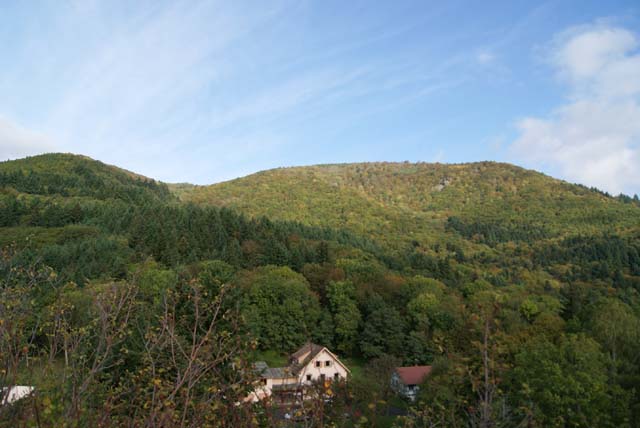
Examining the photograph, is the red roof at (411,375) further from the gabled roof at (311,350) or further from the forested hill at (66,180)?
the forested hill at (66,180)

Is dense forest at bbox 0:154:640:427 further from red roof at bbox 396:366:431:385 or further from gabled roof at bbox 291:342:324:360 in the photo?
red roof at bbox 396:366:431:385

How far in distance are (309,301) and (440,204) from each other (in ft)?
460

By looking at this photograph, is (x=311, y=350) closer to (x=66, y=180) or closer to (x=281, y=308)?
(x=281, y=308)

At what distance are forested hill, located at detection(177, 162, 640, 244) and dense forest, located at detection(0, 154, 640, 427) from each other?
43.9 inches

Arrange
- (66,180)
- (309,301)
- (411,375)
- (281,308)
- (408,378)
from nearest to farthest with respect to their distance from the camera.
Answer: (408,378), (411,375), (281,308), (309,301), (66,180)

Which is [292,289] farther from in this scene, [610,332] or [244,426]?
[244,426]

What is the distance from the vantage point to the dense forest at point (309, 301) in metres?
4.12

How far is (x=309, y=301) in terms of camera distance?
4356cm

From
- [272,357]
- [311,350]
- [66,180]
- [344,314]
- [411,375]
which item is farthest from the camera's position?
[66,180]

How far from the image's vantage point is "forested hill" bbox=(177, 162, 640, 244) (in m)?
127

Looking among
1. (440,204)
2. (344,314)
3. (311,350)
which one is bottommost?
(344,314)

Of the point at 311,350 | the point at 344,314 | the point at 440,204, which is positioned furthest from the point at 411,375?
the point at 440,204

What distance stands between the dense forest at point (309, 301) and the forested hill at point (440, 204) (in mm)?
1116

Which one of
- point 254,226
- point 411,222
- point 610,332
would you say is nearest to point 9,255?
point 610,332
